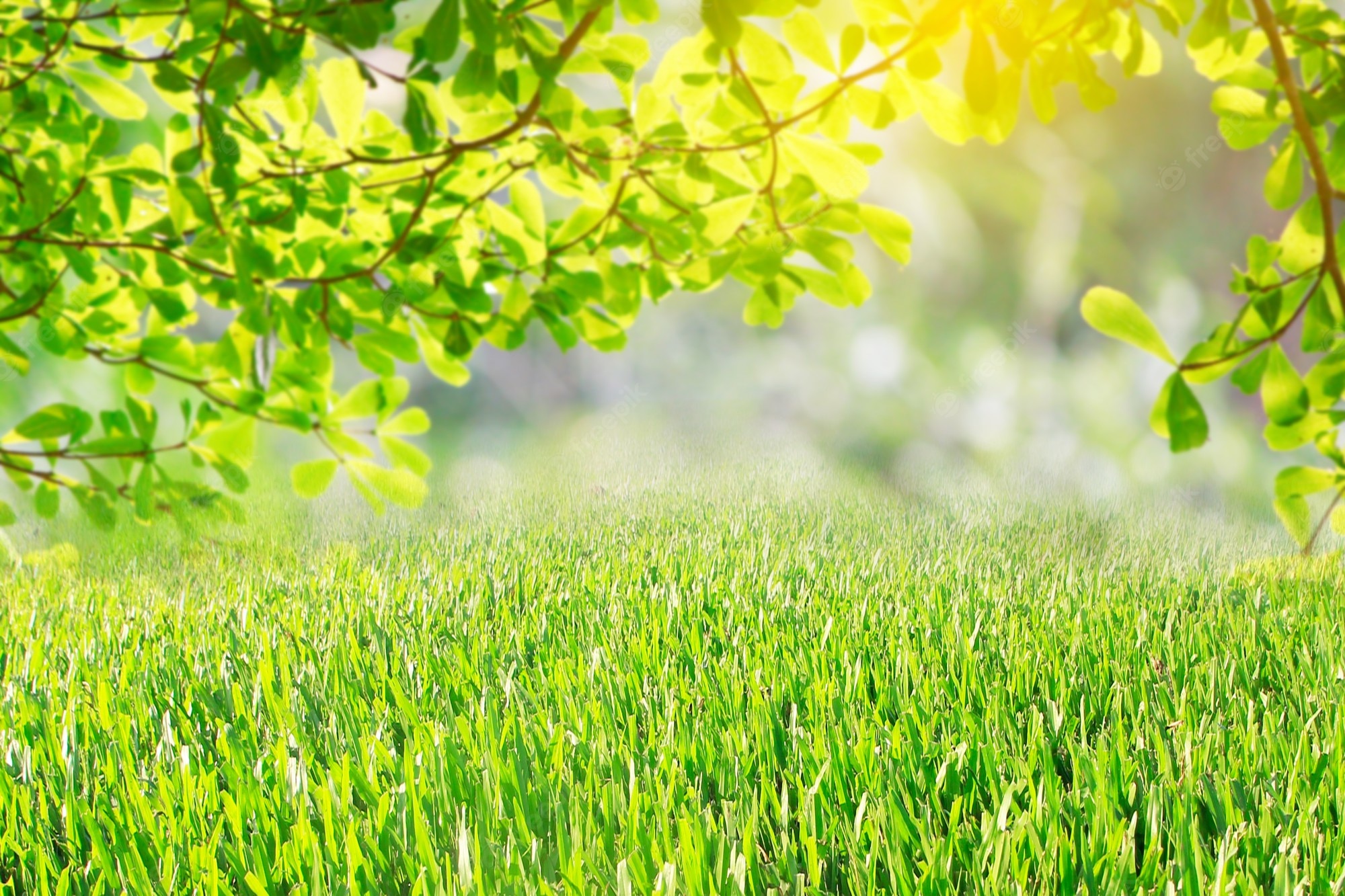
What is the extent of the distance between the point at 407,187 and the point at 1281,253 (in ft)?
2.98

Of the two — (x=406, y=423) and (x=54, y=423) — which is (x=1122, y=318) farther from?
(x=54, y=423)

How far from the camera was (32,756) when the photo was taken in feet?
4.67

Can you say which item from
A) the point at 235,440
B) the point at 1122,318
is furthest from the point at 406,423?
the point at 1122,318

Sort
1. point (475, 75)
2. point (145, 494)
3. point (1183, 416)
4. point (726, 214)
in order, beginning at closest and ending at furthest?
point (1183, 416), point (475, 75), point (726, 214), point (145, 494)

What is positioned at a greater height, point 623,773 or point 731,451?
point 731,451

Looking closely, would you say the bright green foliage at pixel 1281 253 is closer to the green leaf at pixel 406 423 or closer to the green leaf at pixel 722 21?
the green leaf at pixel 722 21

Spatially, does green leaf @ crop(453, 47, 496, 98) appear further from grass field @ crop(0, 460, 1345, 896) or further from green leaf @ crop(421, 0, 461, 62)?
grass field @ crop(0, 460, 1345, 896)

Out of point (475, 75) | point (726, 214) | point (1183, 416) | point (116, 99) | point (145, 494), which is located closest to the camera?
point (1183, 416)

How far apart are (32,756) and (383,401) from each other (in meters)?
0.94

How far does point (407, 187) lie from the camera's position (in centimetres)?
107

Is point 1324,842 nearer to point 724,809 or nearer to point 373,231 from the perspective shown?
point 724,809

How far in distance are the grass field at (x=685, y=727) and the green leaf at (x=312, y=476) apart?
0.40m

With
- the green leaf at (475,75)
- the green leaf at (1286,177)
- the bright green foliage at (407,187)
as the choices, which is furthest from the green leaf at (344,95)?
the green leaf at (1286,177)

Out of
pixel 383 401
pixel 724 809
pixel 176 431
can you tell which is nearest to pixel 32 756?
pixel 383 401
